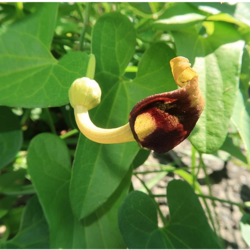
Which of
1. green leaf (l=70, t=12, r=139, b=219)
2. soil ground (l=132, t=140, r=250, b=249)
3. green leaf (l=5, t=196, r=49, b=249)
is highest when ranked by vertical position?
green leaf (l=70, t=12, r=139, b=219)

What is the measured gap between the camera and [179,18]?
18.6 inches

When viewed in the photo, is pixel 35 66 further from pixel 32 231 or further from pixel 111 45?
pixel 32 231

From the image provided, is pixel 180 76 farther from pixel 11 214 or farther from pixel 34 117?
pixel 34 117

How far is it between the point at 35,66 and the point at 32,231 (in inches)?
10.9

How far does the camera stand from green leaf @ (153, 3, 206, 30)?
0.47 meters

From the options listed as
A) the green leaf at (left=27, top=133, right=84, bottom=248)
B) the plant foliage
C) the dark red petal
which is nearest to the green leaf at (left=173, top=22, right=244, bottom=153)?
the plant foliage

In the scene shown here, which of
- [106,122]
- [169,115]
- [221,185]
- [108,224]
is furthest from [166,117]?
[221,185]

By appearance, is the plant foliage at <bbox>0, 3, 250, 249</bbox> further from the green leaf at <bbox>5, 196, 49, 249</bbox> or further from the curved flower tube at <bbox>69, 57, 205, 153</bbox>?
the curved flower tube at <bbox>69, 57, 205, 153</bbox>

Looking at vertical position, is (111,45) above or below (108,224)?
above

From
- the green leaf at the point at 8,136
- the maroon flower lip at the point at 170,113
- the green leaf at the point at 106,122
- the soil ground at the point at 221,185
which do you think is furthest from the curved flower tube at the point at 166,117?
the soil ground at the point at 221,185

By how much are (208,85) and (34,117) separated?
19.1 inches

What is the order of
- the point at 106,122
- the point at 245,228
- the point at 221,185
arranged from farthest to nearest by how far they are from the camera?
the point at 221,185 < the point at 245,228 < the point at 106,122

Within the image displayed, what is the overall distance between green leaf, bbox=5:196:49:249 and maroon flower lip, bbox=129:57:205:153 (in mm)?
310

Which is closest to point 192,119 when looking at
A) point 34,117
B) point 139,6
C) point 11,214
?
point 139,6
